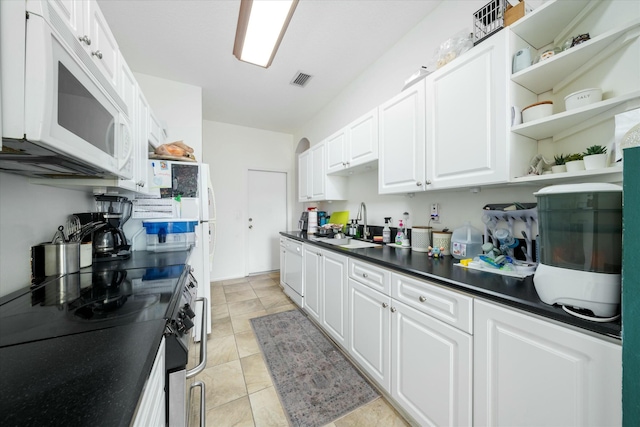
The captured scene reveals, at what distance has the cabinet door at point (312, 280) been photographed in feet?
7.44

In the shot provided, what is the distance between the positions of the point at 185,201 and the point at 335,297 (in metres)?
1.66

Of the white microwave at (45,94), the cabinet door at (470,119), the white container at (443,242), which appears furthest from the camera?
the white container at (443,242)

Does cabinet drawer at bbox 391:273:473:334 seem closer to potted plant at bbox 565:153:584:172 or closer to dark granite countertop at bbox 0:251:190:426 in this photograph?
potted plant at bbox 565:153:584:172

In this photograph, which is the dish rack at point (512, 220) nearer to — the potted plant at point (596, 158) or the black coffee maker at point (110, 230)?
the potted plant at point (596, 158)

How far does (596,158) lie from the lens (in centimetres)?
94

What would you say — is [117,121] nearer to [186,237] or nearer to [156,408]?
[156,408]

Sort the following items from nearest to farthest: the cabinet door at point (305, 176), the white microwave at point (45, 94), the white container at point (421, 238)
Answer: the white microwave at point (45, 94) < the white container at point (421, 238) < the cabinet door at point (305, 176)

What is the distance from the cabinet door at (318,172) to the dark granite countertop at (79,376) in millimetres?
2417

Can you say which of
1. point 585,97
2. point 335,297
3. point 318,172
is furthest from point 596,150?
point 318,172

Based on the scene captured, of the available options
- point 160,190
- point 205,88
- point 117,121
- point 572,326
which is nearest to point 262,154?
point 205,88

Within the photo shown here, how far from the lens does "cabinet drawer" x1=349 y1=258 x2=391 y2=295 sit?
1415mm

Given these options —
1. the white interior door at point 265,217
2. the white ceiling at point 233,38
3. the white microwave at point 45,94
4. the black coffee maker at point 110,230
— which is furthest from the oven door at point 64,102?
the white interior door at point 265,217

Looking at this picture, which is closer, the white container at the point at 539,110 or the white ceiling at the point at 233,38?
the white container at the point at 539,110

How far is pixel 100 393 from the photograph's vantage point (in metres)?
0.44
